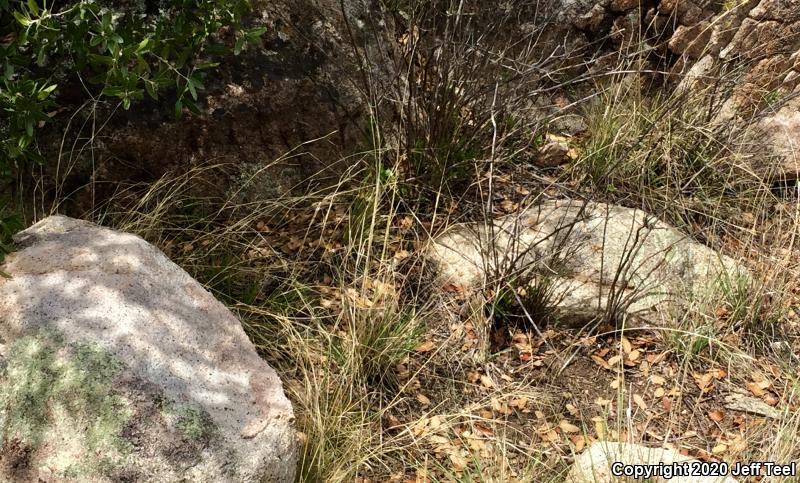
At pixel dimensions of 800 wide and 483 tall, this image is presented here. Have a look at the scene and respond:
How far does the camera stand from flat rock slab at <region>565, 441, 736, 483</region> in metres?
2.47

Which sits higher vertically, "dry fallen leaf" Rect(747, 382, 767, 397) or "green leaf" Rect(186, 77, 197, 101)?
"green leaf" Rect(186, 77, 197, 101)

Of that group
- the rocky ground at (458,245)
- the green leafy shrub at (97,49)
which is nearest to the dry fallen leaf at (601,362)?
the rocky ground at (458,245)

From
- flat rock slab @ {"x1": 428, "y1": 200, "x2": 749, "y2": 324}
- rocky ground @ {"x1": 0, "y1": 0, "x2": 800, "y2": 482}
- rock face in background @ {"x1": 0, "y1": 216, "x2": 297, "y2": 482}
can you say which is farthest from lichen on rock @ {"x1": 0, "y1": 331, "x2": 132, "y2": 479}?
flat rock slab @ {"x1": 428, "y1": 200, "x2": 749, "y2": 324}

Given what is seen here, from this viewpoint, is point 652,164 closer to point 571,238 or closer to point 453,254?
point 571,238

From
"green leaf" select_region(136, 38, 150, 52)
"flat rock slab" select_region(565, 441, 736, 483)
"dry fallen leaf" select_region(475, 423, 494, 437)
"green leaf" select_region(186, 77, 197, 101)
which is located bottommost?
"dry fallen leaf" select_region(475, 423, 494, 437)

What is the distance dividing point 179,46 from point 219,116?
1.31 ft

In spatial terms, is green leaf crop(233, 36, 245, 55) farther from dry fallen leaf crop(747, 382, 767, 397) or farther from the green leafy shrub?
dry fallen leaf crop(747, 382, 767, 397)

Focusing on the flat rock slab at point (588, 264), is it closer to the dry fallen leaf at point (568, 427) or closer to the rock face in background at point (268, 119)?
the dry fallen leaf at point (568, 427)

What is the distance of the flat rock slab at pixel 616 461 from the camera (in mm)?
2467

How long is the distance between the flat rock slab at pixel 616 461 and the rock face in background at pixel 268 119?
179cm

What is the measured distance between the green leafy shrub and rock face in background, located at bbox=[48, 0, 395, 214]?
0.15m

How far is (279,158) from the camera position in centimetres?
365

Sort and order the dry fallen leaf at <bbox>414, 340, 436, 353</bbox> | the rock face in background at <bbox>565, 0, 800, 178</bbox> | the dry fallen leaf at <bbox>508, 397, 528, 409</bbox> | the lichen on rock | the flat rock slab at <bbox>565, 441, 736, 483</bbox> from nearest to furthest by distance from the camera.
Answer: the lichen on rock → the flat rock slab at <bbox>565, 441, 736, 483</bbox> → the dry fallen leaf at <bbox>508, 397, 528, 409</bbox> → the dry fallen leaf at <bbox>414, 340, 436, 353</bbox> → the rock face in background at <bbox>565, 0, 800, 178</bbox>

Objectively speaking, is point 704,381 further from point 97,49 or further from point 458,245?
point 97,49
